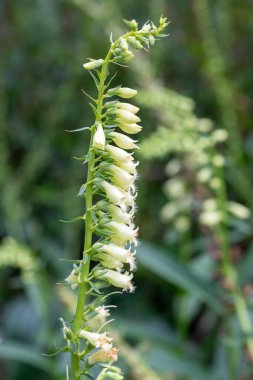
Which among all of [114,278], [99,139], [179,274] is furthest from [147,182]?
[99,139]

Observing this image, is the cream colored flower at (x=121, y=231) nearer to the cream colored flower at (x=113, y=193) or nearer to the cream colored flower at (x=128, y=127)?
the cream colored flower at (x=113, y=193)

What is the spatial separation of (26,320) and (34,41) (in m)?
2.77

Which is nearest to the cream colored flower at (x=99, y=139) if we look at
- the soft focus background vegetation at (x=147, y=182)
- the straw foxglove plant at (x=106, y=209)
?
the straw foxglove plant at (x=106, y=209)

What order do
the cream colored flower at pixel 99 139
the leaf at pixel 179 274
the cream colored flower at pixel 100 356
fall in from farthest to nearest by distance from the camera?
the leaf at pixel 179 274 < the cream colored flower at pixel 100 356 < the cream colored flower at pixel 99 139

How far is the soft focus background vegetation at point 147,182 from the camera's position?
3727mm

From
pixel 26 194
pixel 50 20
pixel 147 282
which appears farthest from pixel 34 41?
pixel 147 282

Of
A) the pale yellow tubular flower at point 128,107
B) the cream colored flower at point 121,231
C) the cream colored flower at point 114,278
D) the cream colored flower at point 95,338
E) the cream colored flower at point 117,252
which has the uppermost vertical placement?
the pale yellow tubular flower at point 128,107

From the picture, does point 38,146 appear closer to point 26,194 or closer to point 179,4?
point 26,194

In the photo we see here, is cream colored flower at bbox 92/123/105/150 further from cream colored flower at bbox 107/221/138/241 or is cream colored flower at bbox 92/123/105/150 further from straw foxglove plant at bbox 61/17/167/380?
cream colored flower at bbox 107/221/138/241

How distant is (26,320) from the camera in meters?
5.34

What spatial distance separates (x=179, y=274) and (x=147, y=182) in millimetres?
2017

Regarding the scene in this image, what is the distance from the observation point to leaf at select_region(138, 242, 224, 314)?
12.1 feet

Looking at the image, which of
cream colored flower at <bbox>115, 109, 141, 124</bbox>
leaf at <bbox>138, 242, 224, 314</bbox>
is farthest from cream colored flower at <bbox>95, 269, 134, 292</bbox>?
leaf at <bbox>138, 242, 224, 314</bbox>

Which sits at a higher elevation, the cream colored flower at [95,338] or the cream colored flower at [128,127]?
the cream colored flower at [128,127]
